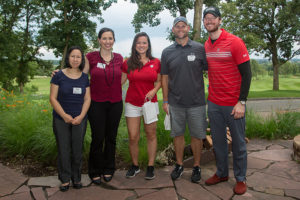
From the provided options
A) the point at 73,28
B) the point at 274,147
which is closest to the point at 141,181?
the point at 274,147

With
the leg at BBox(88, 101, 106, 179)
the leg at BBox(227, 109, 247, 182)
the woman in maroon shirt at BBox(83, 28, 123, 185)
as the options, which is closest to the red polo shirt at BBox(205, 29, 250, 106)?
the leg at BBox(227, 109, 247, 182)

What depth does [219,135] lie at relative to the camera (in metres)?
3.57

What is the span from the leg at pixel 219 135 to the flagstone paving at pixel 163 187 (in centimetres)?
26

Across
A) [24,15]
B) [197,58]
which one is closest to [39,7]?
[24,15]

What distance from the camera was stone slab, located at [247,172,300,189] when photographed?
3623 mm

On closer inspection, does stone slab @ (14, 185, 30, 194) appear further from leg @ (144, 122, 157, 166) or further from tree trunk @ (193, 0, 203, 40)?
tree trunk @ (193, 0, 203, 40)

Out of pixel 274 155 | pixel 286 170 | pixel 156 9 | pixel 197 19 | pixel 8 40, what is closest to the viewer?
pixel 286 170

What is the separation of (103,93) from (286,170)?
3.15 metres

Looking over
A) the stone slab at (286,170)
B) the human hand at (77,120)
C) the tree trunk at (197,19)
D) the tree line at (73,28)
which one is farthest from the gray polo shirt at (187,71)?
the tree line at (73,28)

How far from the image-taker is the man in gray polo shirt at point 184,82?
11.5 ft

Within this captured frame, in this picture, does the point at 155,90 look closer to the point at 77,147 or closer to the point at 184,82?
the point at 184,82

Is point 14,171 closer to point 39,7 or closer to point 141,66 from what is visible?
point 141,66

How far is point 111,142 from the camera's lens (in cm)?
385

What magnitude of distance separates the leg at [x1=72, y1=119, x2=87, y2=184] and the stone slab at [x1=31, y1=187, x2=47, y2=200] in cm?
42
